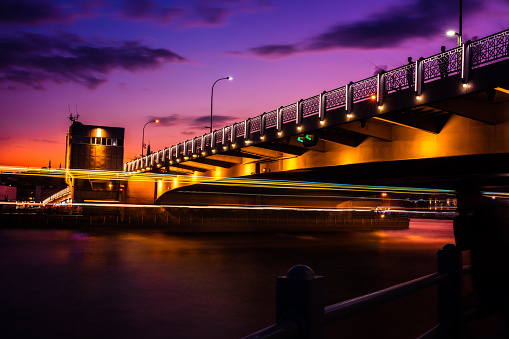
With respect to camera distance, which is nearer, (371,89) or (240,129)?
(371,89)

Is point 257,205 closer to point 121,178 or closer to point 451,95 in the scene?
point 121,178

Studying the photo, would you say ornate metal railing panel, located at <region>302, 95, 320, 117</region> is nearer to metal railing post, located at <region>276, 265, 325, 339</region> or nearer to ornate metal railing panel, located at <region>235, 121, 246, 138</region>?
ornate metal railing panel, located at <region>235, 121, 246, 138</region>

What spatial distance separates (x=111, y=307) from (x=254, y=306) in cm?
277

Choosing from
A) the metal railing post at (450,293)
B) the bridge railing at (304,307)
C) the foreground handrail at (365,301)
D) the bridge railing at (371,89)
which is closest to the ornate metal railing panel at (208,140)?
the bridge railing at (371,89)

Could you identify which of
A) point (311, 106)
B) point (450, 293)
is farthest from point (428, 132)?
point (450, 293)

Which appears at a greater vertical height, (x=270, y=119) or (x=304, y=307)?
(x=270, y=119)

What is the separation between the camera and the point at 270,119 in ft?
84.3

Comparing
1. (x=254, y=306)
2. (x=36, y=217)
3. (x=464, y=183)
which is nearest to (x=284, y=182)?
(x=36, y=217)

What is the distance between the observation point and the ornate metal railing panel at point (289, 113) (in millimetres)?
23745

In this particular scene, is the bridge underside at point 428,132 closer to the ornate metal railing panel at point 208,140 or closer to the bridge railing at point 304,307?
the ornate metal railing panel at point 208,140

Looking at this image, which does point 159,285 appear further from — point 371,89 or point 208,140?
point 208,140

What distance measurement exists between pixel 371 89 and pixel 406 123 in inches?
76.8

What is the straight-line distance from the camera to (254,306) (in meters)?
9.42

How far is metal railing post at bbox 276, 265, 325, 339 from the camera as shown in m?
2.25
